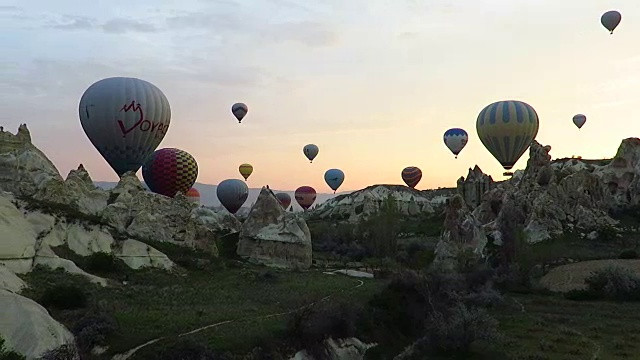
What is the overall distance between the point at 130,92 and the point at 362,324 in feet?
136

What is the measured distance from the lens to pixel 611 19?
9075 centimetres

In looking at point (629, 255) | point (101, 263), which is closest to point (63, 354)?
point (101, 263)

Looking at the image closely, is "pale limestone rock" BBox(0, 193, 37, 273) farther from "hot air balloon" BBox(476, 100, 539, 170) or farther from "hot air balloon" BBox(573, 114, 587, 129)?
"hot air balloon" BBox(573, 114, 587, 129)

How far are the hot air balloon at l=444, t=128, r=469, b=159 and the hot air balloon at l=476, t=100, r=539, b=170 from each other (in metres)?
23.0

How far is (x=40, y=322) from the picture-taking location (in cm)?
1994

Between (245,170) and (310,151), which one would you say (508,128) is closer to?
(310,151)

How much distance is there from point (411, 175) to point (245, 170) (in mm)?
43100

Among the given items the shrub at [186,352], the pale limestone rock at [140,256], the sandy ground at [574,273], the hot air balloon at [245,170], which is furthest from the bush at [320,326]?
the hot air balloon at [245,170]

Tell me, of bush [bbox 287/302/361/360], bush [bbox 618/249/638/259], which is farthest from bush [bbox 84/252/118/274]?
bush [bbox 618/249/638/259]

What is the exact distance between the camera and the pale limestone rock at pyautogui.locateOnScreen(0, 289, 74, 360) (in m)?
18.6

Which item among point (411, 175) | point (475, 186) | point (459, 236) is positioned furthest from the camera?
point (411, 175)

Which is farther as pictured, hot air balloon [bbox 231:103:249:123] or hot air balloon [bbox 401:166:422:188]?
hot air balloon [bbox 401:166:422:188]

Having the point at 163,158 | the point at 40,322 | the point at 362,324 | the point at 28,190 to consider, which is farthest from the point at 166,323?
the point at 163,158

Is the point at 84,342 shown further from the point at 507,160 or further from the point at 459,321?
the point at 507,160
